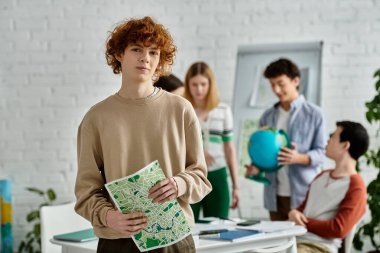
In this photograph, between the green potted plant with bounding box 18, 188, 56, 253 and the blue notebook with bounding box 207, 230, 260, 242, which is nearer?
the blue notebook with bounding box 207, 230, 260, 242

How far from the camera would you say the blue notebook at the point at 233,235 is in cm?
232

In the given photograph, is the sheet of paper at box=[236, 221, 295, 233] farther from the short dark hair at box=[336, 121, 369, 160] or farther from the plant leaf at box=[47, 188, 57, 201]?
the plant leaf at box=[47, 188, 57, 201]

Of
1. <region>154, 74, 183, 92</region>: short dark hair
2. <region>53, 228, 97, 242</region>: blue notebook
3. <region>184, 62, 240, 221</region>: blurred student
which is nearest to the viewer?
<region>53, 228, 97, 242</region>: blue notebook

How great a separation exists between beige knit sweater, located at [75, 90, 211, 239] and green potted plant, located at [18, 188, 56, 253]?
2919mm

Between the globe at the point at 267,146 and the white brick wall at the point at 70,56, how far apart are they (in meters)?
1.12

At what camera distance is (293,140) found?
344 centimetres

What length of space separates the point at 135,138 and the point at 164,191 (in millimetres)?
154

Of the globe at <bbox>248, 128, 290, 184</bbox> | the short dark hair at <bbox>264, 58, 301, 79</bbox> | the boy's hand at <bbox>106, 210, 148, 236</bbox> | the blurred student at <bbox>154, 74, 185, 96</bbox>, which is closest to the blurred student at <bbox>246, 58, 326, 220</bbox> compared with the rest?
the short dark hair at <bbox>264, 58, 301, 79</bbox>

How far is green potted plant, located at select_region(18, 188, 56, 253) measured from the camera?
171 inches

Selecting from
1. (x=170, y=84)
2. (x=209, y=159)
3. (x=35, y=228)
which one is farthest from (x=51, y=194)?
(x=170, y=84)

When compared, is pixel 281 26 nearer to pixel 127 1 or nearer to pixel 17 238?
pixel 127 1

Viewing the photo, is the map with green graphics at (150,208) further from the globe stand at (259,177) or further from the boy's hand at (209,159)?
the boy's hand at (209,159)

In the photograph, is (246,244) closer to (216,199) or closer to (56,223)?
(56,223)

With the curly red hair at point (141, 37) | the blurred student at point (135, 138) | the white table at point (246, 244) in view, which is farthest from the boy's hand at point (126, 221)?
the white table at point (246, 244)
